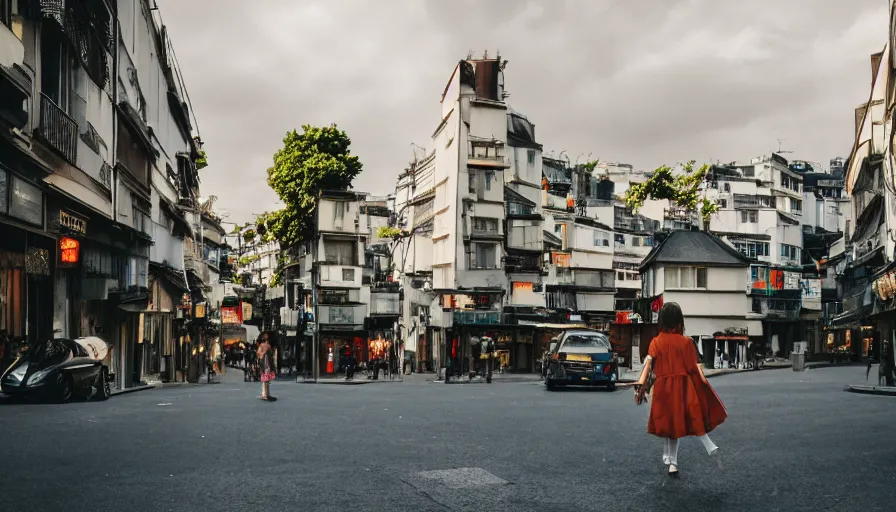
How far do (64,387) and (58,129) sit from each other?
258 inches

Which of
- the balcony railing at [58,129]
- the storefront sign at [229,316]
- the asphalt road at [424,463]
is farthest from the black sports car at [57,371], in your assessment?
the storefront sign at [229,316]

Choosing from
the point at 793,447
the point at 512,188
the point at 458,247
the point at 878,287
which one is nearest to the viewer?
the point at 793,447

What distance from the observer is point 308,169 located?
64688 millimetres

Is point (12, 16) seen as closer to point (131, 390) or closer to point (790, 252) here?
point (131, 390)

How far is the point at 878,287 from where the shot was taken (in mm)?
36188

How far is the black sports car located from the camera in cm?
2055

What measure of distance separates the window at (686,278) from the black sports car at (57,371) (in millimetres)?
52367

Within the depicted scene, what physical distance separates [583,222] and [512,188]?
14.1 meters

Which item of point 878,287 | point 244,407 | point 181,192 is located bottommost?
point 244,407

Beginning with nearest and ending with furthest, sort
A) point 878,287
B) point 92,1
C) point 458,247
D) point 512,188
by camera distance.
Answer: point 92,1
point 878,287
point 458,247
point 512,188

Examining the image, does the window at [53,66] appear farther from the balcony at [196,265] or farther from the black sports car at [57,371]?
the balcony at [196,265]

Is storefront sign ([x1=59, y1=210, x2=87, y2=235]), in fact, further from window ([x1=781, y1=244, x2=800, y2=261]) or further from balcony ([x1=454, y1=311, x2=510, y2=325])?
window ([x1=781, y1=244, x2=800, y2=261])

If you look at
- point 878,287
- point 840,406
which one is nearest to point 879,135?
point 878,287

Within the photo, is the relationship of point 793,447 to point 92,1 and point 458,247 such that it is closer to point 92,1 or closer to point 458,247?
point 92,1
